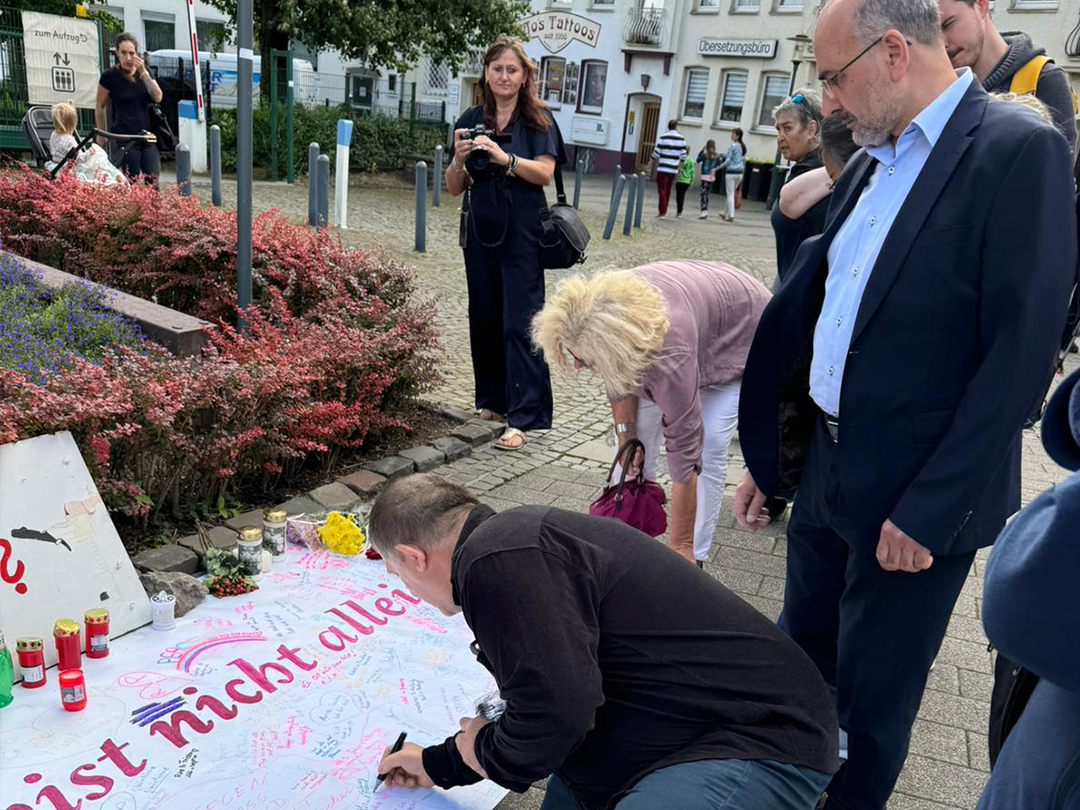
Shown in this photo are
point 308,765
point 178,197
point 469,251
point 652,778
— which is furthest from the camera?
point 178,197

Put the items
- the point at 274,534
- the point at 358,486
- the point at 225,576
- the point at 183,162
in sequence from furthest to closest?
1. the point at 183,162
2. the point at 358,486
3. the point at 274,534
4. the point at 225,576

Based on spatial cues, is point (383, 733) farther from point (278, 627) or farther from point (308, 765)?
point (278, 627)

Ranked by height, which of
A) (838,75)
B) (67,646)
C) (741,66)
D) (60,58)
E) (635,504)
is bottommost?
(67,646)

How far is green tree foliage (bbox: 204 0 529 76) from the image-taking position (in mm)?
17422

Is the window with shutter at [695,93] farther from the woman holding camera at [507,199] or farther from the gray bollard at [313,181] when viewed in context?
the woman holding camera at [507,199]

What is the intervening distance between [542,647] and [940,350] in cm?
105

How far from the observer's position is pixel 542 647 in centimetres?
166

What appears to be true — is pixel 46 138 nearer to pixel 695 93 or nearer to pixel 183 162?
Result: pixel 183 162

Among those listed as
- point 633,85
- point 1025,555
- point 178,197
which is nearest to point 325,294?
point 178,197

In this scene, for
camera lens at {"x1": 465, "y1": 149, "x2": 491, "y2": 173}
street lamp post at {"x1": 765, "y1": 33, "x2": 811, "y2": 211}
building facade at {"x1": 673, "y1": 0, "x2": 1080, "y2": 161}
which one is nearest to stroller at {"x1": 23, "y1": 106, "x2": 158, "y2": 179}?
camera lens at {"x1": 465, "y1": 149, "x2": 491, "y2": 173}

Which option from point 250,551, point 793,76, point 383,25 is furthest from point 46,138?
point 793,76

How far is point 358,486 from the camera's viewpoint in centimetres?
432

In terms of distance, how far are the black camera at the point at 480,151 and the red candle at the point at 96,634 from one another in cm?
286

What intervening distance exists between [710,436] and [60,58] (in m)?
15.3
